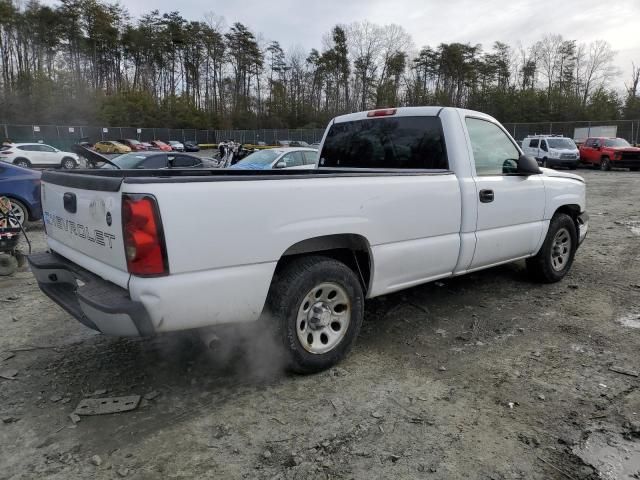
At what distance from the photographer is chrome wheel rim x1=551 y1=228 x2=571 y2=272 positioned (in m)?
5.57

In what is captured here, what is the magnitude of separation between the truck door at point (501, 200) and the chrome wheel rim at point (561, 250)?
23.8 inches

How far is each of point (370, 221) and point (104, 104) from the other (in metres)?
62.8

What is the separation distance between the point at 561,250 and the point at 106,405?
5.04 m

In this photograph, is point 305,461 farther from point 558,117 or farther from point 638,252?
point 558,117

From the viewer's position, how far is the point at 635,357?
3.79m

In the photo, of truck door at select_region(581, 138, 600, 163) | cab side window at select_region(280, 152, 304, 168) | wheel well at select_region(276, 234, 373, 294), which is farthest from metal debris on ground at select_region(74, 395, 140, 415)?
truck door at select_region(581, 138, 600, 163)

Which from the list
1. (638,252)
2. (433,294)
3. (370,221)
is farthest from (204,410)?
(638,252)

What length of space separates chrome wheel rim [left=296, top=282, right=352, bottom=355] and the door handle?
1.64 metres

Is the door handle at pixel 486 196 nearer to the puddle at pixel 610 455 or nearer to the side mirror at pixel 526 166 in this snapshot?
the side mirror at pixel 526 166

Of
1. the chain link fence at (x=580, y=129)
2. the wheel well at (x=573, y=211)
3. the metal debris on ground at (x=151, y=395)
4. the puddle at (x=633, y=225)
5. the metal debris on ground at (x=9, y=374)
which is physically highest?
the chain link fence at (x=580, y=129)

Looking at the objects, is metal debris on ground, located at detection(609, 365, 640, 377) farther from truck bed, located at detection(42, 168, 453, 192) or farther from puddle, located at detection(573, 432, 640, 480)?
truck bed, located at detection(42, 168, 453, 192)

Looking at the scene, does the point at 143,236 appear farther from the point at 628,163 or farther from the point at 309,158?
the point at 628,163

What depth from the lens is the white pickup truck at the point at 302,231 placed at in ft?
8.62

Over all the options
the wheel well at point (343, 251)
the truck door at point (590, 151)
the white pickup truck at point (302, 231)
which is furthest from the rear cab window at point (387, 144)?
the truck door at point (590, 151)
